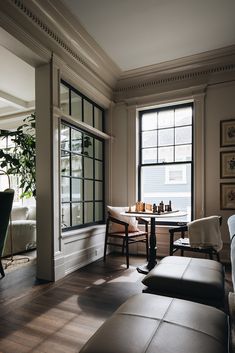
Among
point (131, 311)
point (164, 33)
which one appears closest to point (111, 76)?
point (164, 33)

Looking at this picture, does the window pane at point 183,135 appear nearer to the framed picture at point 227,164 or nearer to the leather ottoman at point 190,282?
the framed picture at point 227,164

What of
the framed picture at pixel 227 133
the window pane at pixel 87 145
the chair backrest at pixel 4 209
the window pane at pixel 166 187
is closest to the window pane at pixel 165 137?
the window pane at pixel 166 187

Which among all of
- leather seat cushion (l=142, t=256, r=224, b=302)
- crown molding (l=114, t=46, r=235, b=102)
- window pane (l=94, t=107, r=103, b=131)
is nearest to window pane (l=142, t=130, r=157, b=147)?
crown molding (l=114, t=46, r=235, b=102)

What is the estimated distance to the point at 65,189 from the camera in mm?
3266

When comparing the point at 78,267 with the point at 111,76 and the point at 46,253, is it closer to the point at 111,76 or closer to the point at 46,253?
the point at 46,253

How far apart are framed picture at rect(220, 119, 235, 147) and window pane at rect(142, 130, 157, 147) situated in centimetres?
108

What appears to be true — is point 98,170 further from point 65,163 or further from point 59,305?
point 59,305

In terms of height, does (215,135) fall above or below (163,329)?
above

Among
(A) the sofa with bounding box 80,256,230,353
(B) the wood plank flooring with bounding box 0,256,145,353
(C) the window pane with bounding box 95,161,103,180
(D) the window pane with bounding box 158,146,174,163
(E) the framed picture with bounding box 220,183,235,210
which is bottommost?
(B) the wood plank flooring with bounding box 0,256,145,353

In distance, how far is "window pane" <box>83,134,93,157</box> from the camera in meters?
3.76

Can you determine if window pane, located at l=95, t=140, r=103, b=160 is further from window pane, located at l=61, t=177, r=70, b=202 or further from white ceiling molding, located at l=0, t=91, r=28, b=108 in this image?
white ceiling molding, located at l=0, t=91, r=28, b=108

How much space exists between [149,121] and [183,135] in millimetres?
663

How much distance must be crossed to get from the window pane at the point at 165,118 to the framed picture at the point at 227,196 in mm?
1320

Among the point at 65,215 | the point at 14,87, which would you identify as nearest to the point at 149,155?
the point at 65,215
